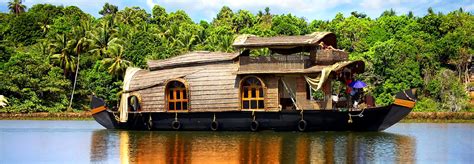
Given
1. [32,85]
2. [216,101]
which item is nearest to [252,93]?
[216,101]

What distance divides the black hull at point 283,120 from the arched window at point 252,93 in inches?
8.9

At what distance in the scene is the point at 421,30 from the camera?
44.6 meters

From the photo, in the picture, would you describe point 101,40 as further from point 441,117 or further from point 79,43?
point 441,117

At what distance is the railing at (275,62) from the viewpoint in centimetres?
2005

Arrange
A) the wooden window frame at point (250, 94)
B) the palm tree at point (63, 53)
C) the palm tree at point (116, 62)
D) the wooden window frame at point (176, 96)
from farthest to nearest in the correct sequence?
the palm tree at point (63, 53), the palm tree at point (116, 62), the wooden window frame at point (176, 96), the wooden window frame at point (250, 94)

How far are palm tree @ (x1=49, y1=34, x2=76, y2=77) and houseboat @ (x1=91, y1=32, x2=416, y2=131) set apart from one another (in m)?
19.5

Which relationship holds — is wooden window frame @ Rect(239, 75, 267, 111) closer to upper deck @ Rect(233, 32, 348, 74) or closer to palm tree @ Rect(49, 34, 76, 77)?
upper deck @ Rect(233, 32, 348, 74)

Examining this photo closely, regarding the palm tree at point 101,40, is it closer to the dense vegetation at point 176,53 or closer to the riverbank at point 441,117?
the dense vegetation at point 176,53

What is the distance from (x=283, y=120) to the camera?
20.1m

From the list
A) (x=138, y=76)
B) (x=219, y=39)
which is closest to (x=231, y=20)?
(x=219, y=39)

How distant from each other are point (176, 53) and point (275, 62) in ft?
64.7

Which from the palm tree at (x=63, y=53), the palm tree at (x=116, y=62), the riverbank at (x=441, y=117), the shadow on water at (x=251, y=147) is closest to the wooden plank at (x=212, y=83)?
the shadow on water at (x=251, y=147)

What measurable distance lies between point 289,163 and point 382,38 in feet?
111

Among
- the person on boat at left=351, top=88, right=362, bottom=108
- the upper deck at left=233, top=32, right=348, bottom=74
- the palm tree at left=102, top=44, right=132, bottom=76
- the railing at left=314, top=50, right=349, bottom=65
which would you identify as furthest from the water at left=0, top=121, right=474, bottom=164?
the palm tree at left=102, top=44, right=132, bottom=76
